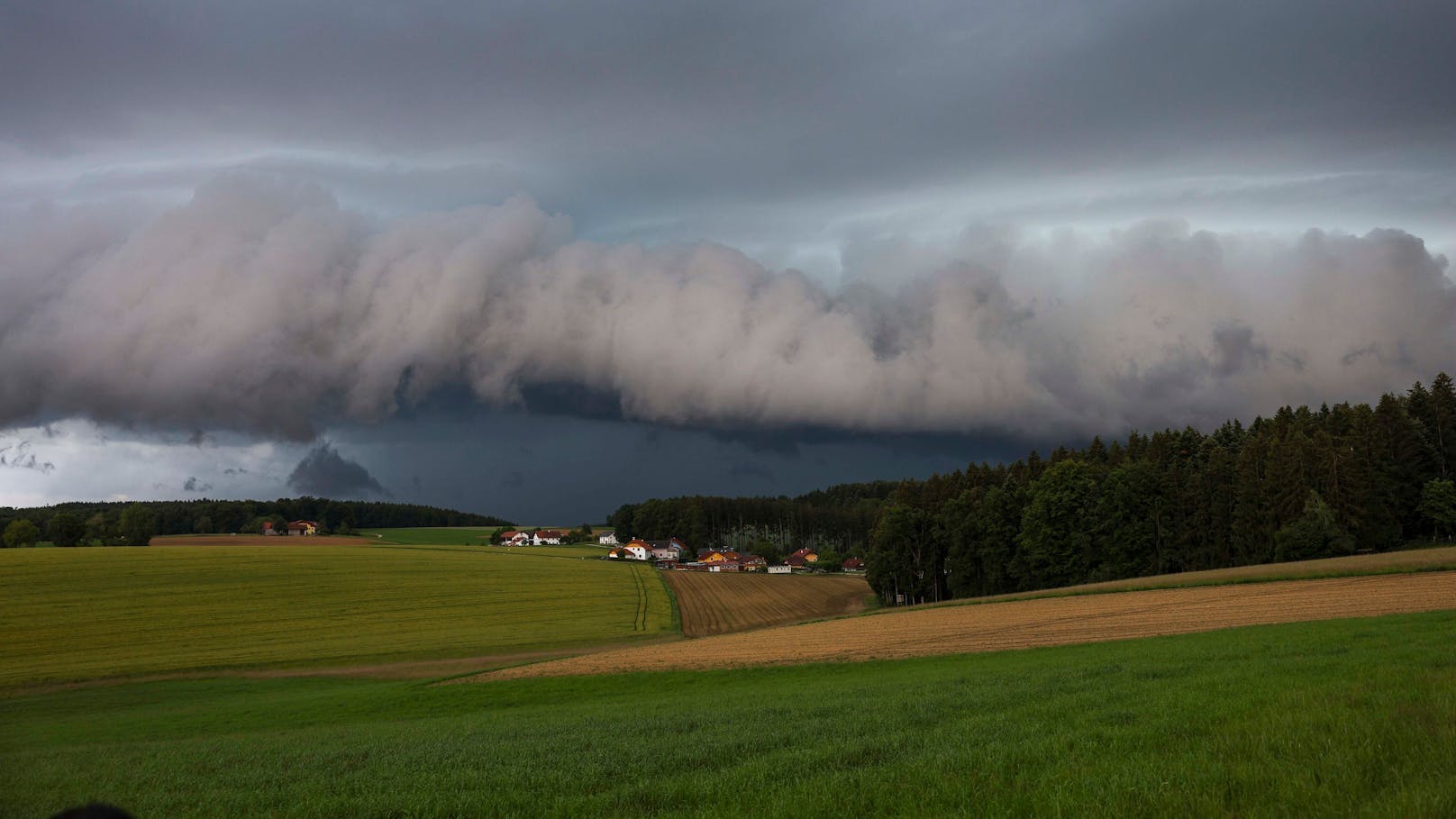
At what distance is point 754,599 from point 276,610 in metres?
53.4

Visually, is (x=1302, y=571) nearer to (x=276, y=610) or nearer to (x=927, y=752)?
(x=927, y=752)

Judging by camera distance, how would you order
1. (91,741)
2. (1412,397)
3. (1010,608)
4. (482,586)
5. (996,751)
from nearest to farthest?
(996,751)
(91,741)
(1010,608)
(1412,397)
(482,586)

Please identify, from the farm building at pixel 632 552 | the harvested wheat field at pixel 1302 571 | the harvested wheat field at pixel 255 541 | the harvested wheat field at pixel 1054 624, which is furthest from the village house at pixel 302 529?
the harvested wheat field at pixel 1302 571

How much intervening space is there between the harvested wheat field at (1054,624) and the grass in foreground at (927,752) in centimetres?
1394

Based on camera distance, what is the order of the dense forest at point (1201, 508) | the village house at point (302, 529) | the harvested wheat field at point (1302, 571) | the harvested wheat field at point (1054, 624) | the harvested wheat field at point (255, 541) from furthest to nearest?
the village house at point (302, 529) < the harvested wheat field at point (255, 541) < the dense forest at point (1201, 508) < the harvested wheat field at point (1302, 571) < the harvested wheat field at point (1054, 624)

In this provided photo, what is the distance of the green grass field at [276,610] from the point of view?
5766 centimetres

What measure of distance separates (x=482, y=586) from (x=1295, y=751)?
98027mm

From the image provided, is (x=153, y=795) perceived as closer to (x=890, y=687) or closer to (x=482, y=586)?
(x=890, y=687)

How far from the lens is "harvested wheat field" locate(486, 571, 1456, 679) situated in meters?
38.1

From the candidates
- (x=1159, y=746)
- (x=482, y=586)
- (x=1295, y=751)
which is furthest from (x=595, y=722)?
(x=482, y=586)

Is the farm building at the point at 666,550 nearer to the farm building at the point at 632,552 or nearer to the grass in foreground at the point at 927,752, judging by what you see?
the farm building at the point at 632,552

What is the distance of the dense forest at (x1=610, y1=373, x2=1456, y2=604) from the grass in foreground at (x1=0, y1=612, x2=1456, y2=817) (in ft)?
217

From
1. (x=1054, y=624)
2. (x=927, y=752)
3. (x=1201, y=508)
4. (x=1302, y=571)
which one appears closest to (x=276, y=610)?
(x=1054, y=624)

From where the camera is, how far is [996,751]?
9469mm
